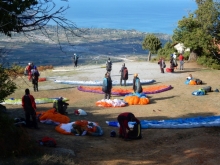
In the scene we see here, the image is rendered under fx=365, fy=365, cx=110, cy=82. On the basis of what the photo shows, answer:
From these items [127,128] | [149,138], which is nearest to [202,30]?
[149,138]

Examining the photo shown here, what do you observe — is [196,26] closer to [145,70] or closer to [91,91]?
[145,70]

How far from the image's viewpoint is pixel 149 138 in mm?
14766

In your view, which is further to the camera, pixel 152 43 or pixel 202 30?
pixel 152 43

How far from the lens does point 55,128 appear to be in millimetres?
15469

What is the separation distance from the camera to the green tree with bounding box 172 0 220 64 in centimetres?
3673

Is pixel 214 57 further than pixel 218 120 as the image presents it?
Yes

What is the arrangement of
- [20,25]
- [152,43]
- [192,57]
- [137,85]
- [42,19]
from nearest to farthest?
[42,19] → [20,25] → [137,85] → [192,57] → [152,43]

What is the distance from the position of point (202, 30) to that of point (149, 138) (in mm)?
25274

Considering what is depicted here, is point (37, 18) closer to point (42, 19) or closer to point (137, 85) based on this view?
point (42, 19)

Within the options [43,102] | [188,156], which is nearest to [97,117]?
[43,102]

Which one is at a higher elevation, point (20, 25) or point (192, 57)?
point (20, 25)

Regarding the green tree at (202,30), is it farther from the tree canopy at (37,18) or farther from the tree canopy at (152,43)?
the tree canopy at (37,18)

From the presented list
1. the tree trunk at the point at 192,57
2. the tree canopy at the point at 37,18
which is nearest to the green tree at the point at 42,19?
the tree canopy at the point at 37,18

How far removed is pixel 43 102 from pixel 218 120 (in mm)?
10739
